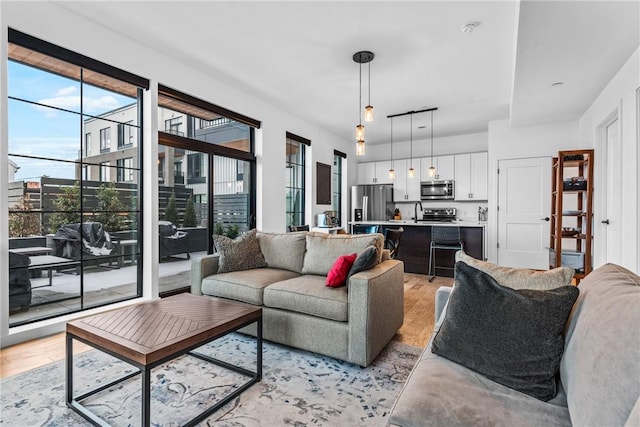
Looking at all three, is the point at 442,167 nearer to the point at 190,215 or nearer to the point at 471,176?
the point at 471,176

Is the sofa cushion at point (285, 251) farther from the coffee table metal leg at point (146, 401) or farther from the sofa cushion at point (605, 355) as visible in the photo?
the sofa cushion at point (605, 355)

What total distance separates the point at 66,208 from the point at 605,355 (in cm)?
379

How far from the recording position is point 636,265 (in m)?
3.03

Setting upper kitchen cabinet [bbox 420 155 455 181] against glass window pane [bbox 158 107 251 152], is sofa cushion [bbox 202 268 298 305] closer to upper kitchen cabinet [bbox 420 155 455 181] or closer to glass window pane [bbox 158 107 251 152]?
glass window pane [bbox 158 107 251 152]

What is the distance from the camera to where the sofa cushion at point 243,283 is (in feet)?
8.74

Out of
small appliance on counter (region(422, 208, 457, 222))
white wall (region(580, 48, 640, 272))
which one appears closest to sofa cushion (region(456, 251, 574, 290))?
white wall (region(580, 48, 640, 272))

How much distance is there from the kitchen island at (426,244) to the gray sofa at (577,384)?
4.08m

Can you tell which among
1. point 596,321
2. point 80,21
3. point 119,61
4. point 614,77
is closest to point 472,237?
point 614,77

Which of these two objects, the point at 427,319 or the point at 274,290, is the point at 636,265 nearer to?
the point at 427,319

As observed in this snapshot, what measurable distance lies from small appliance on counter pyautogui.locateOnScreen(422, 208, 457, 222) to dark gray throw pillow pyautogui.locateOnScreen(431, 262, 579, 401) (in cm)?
578

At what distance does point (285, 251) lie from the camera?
3.29m

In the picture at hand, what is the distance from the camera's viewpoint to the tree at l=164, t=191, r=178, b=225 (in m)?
3.80

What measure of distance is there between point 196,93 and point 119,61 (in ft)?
2.91

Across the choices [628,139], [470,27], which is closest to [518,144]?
[628,139]
